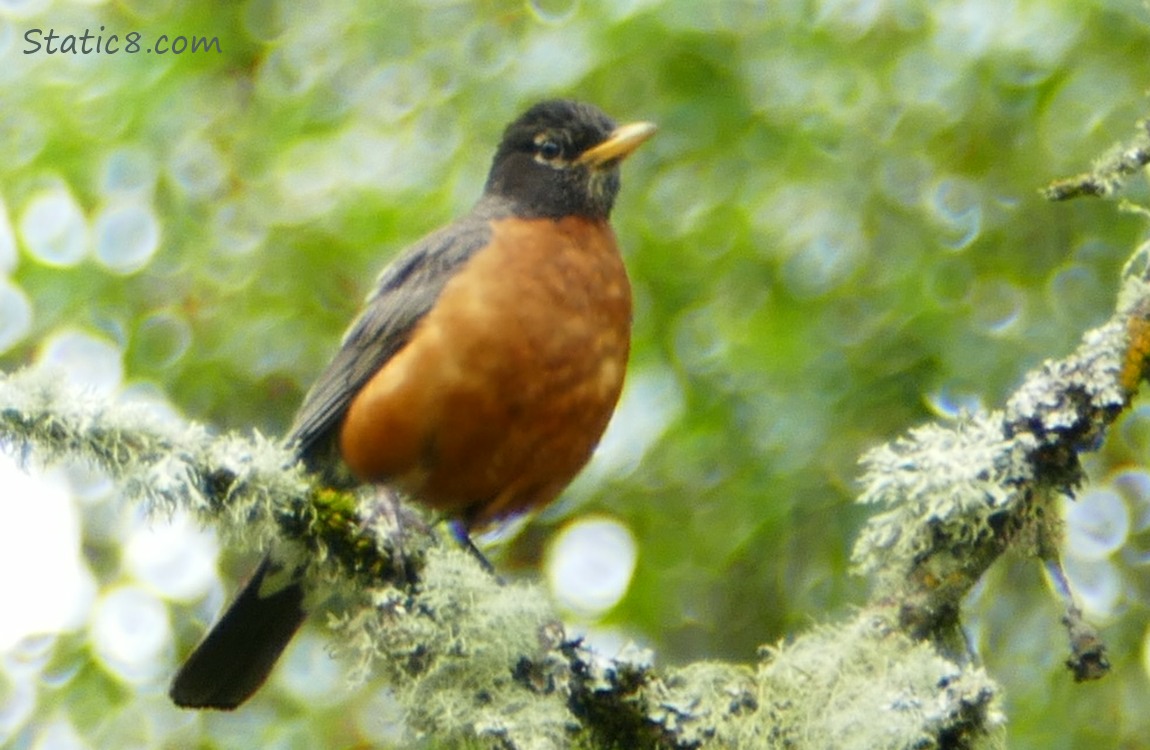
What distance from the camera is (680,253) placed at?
209 inches

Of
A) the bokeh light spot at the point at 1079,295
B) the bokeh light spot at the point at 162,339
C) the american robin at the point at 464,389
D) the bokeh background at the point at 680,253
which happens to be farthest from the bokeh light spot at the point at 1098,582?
the bokeh light spot at the point at 162,339

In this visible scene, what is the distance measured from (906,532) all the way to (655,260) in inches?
110

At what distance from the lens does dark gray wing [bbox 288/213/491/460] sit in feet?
13.5

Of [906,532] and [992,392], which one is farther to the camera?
[992,392]

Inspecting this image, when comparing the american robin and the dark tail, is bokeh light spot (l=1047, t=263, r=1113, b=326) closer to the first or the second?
the american robin

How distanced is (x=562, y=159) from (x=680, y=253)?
29.5 inches

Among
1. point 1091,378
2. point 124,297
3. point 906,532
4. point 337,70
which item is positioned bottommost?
point 124,297

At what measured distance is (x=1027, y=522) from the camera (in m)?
2.62

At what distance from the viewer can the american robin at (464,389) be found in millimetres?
3902

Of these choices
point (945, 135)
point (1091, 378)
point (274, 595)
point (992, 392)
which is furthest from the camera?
point (945, 135)

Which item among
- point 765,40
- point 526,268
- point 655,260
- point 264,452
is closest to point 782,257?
point 655,260

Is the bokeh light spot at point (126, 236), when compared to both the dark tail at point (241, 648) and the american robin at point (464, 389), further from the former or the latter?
the dark tail at point (241, 648)

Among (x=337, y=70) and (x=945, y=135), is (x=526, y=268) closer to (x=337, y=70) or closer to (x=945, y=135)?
(x=337, y=70)

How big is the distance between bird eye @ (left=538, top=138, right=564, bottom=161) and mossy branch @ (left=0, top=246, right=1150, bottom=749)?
83.8 inches
